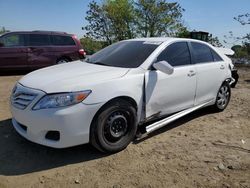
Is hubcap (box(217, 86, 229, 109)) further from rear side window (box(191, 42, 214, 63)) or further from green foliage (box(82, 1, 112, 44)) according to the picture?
green foliage (box(82, 1, 112, 44))

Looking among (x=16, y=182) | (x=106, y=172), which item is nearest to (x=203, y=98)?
(x=106, y=172)

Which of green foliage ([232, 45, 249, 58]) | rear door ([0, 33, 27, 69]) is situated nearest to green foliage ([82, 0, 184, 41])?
green foliage ([232, 45, 249, 58])

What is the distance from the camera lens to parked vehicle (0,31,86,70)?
1000 centimetres

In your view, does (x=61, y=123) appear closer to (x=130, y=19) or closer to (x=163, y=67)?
(x=163, y=67)

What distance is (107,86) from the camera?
3572 mm

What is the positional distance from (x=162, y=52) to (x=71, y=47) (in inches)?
283

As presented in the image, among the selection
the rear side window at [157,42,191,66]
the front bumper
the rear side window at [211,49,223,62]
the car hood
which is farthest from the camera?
the rear side window at [211,49,223,62]

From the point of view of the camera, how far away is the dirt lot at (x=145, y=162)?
3.18m

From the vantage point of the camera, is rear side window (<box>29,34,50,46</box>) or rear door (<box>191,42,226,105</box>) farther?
rear side window (<box>29,34,50,46</box>)

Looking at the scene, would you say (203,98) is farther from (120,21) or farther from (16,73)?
(120,21)

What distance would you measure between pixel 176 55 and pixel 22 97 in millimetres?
2452

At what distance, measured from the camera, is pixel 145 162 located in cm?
360

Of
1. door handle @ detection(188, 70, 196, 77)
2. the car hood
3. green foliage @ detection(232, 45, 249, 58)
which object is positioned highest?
the car hood

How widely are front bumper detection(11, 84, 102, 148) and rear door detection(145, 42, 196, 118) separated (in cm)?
96
